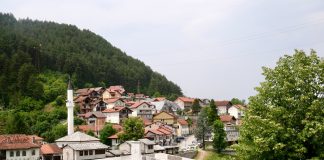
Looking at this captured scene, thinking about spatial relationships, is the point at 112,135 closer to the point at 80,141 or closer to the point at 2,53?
the point at 80,141

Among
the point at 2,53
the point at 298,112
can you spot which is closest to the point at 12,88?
the point at 2,53

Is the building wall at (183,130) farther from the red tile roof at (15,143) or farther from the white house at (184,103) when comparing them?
the red tile roof at (15,143)

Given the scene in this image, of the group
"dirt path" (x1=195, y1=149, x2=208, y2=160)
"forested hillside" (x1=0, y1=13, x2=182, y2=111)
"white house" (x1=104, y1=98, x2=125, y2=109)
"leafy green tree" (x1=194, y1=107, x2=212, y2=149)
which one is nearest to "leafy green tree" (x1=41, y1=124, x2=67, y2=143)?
"forested hillside" (x1=0, y1=13, x2=182, y2=111)

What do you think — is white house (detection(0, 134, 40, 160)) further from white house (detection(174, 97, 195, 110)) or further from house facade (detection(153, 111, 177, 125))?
white house (detection(174, 97, 195, 110))

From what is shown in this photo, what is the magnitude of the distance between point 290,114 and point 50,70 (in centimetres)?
8171

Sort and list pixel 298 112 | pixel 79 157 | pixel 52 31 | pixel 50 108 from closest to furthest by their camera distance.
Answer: pixel 298 112 → pixel 79 157 → pixel 50 108 → pixel 52 31

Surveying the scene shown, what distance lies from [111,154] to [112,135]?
10.7 m

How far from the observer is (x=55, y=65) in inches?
3597

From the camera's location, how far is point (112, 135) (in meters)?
50.0

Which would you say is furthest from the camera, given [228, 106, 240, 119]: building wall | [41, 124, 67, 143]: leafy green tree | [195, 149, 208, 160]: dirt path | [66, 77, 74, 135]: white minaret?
[228, 106, 240, 119]: building wall

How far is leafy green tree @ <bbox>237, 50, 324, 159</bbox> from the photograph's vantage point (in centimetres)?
1198

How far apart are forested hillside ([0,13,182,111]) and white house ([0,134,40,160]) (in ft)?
85.6

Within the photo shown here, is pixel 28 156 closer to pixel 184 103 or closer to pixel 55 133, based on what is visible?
pixel 55 133

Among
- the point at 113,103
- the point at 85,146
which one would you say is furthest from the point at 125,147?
the point at 113,103
